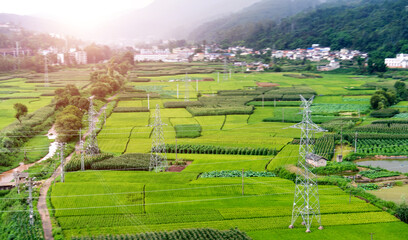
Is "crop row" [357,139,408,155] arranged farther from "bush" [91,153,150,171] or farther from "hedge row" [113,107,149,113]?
"hedge row" [113,107,149,113]

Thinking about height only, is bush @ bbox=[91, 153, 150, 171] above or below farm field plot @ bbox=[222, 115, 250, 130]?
below

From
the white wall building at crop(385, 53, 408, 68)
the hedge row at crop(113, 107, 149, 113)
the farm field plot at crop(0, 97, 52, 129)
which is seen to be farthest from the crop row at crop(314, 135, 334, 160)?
the white wall building at crop(385, 53, 408, 68)

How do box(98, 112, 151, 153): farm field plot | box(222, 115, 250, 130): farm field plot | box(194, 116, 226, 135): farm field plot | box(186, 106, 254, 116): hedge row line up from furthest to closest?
box(186, 106, 254, 116): hedge row < box(222, 115, 250, 130): farm field plot < box(194, 116, 226, 135): farm field plot < box(98, 112, 151, 153): farm field plot

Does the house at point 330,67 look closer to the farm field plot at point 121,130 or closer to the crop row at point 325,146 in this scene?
the farm field plot at point 121,130

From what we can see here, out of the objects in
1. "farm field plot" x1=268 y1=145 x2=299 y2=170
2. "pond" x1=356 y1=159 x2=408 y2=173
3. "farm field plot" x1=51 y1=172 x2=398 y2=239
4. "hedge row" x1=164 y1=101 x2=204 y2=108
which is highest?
"hedge row" x1=164 y1=101 x2=204 y2=108

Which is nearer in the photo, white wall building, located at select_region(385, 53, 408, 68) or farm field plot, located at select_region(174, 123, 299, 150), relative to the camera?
farm field plot, located at select_region(174, 123, 299, 150)

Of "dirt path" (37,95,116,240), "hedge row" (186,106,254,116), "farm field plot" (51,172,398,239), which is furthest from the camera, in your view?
"hedge row" (186,106,254,116)

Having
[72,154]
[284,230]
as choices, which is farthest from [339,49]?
[284,230]
